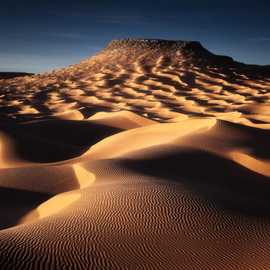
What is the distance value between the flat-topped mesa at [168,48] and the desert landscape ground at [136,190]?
408 inches

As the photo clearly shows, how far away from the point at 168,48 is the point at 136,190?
778 inches

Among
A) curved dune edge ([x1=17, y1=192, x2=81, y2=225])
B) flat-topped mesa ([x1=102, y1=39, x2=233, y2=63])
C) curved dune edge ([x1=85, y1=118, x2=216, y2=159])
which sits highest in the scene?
curved dune edge ([x1=17, y1=192, x2=81, y2=225])

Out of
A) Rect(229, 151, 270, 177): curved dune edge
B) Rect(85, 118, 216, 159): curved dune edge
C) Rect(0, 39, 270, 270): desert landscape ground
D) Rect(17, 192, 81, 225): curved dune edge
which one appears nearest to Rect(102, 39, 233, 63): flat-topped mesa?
Rect(0, 39, 270, 270): desert landscape ground

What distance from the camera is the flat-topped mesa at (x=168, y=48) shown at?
2169 cm

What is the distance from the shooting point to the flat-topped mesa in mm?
21688

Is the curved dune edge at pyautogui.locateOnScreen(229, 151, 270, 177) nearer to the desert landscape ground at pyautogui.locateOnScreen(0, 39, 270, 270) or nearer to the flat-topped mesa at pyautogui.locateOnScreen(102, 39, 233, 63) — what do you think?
the desert landscape ground at pyautogui.locateOnScreen(0, 39, 270, 270)

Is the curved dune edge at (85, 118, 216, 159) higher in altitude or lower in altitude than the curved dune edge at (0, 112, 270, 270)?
lower

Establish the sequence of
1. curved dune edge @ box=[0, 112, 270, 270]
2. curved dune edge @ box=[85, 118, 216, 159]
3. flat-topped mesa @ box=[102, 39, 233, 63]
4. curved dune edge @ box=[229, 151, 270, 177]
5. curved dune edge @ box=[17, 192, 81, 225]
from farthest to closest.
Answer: flat-topped mesa @ box=[102, 39, 233, 63]
curved dune edge @ box=[85, 118, 216, 159]
curved dune edge @ box=[229, 151, 270, 177]
curved dune edge @ box=[17, 192, 81, 225]
curved dune edge @ box=[0, 112, 270, 270]

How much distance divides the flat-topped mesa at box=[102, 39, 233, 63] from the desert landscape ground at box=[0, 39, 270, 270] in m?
10.4

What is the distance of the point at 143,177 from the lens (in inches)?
168

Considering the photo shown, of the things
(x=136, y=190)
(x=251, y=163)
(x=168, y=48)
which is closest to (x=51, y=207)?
(x=136, y=190)

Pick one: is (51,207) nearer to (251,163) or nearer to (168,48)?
(251,163)

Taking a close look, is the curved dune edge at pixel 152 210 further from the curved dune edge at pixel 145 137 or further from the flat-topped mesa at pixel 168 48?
the flat-topped mesa at pixel 168 48

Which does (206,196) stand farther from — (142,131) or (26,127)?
(26,127)
